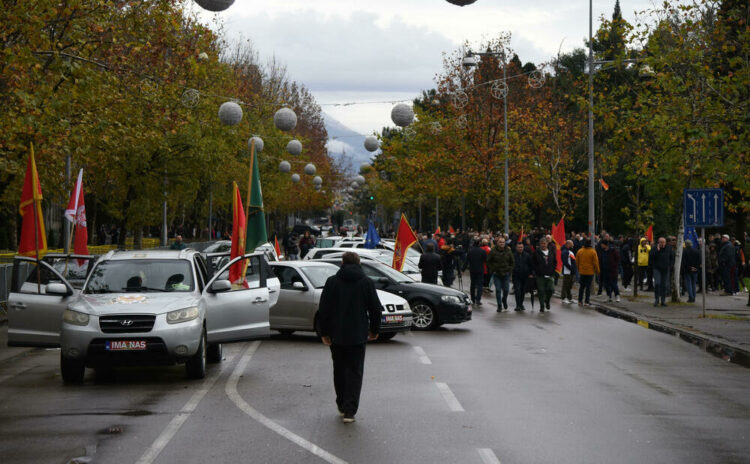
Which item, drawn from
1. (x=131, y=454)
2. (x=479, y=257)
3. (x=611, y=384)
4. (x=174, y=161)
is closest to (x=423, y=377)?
(x=611, y=384)

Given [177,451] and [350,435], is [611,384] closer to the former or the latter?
[350,435]

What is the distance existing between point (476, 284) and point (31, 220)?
13684 mm

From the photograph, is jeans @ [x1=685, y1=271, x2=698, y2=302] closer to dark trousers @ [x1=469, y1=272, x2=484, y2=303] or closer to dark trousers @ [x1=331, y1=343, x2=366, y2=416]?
dark trousers @ [x1=469, y1=272, x2=484, y2=303]

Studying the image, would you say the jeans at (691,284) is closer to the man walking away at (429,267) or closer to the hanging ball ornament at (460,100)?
the man walking away at (429,267)

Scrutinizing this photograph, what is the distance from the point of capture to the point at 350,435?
877 cm

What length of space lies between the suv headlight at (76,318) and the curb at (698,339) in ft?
31.2

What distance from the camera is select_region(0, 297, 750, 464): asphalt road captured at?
317 inches

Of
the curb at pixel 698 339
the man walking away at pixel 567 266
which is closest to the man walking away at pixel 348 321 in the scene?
the curb at pixel 698 339

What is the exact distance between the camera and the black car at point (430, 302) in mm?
19719

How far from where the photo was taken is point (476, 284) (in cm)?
2678

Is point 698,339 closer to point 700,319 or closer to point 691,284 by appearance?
point 700,319

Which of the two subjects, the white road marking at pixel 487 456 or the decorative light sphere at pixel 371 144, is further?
the decorative light sphere at pixel 371 144

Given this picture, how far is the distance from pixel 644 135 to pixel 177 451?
23.8m

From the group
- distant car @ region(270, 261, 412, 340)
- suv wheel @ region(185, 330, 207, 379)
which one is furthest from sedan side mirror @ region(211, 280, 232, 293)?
distant car @ region(270, 261, 412, 340)
